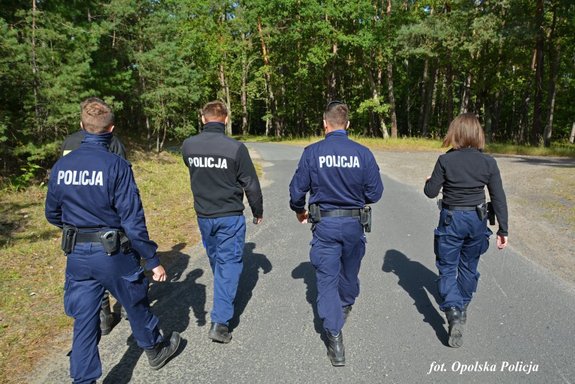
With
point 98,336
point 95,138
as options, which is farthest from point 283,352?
point 95,138

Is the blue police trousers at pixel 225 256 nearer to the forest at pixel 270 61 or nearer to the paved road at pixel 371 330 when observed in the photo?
the paved road at pixel 371 330

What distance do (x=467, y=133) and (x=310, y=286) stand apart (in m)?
Answer: 2.49

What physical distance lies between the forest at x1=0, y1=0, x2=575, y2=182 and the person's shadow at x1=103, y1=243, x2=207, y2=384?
18.7 feet

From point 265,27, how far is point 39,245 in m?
33.9

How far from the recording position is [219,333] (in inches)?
135

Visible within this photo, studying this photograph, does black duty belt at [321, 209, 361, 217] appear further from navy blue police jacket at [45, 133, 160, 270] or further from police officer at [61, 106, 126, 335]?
police officer at [61, 106, 126, 335]

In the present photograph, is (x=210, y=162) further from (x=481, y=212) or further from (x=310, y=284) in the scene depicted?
(x=481, y=212)

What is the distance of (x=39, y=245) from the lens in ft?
19.8

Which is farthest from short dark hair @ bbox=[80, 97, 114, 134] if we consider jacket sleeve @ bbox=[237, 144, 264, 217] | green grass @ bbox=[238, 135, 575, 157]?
green grass @ bbox=[238, 135, 575, 157]

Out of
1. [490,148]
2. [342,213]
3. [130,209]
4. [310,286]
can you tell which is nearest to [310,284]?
[310,286]

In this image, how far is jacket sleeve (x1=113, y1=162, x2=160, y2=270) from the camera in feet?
8.65

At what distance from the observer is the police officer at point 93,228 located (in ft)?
8.45

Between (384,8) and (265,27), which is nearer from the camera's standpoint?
(384,8)

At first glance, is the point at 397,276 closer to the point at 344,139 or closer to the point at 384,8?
the point at 344,139
